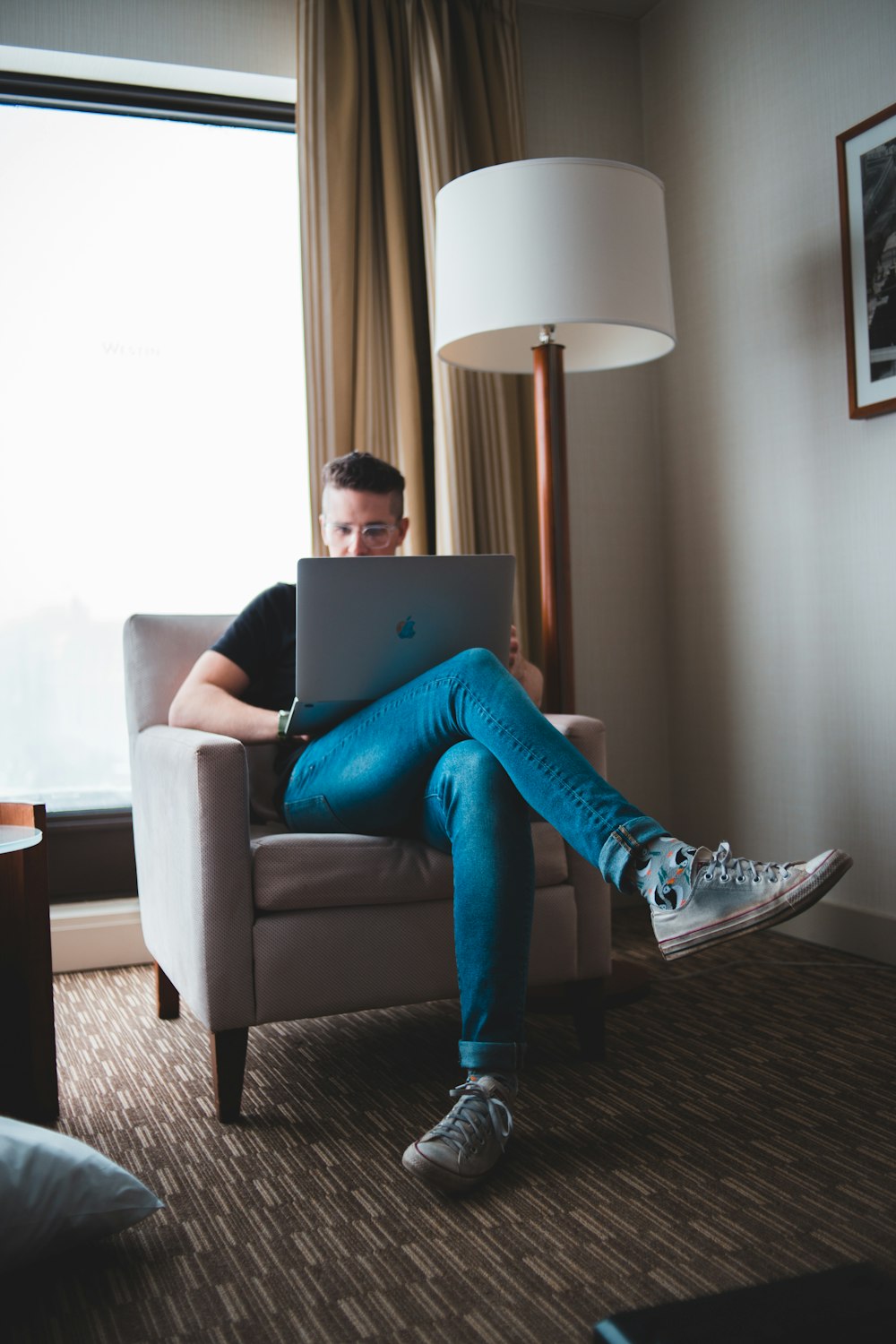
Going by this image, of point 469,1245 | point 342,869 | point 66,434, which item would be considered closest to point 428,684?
point 342,869

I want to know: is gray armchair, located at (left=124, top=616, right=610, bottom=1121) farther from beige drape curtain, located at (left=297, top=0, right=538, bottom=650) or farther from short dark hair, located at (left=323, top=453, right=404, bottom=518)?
beige drape curtain, located at (left=297, top=0, right=538, bottom=650)

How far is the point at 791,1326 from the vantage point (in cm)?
95

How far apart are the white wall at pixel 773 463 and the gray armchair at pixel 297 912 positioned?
35.4 inches

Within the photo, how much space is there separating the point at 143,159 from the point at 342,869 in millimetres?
2140

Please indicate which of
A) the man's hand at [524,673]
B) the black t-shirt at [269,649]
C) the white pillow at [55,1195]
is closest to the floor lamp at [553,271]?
the man's hand at [524,673]

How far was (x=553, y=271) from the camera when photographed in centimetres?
220

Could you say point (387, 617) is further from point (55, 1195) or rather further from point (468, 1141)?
point (55, 1195)

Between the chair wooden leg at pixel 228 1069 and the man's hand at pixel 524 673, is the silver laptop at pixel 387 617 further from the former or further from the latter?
the chair wooden leg at pixel 228 1069

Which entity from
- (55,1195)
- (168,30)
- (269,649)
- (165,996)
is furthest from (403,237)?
→ (55,1195)

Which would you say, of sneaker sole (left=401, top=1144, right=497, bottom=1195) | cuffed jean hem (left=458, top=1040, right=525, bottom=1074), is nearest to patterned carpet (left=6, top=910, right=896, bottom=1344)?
sneaker sole (left=401, top=1144, right=497, bottom=1195)

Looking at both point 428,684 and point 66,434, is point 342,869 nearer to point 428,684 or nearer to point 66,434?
point 428,684

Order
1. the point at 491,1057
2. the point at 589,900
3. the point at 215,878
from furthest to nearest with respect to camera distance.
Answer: the point at 589,900 → the point at 215,878 → the point at 491,1057

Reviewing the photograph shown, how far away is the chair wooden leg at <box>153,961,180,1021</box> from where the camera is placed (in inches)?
89.4

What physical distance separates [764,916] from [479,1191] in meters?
0.51
